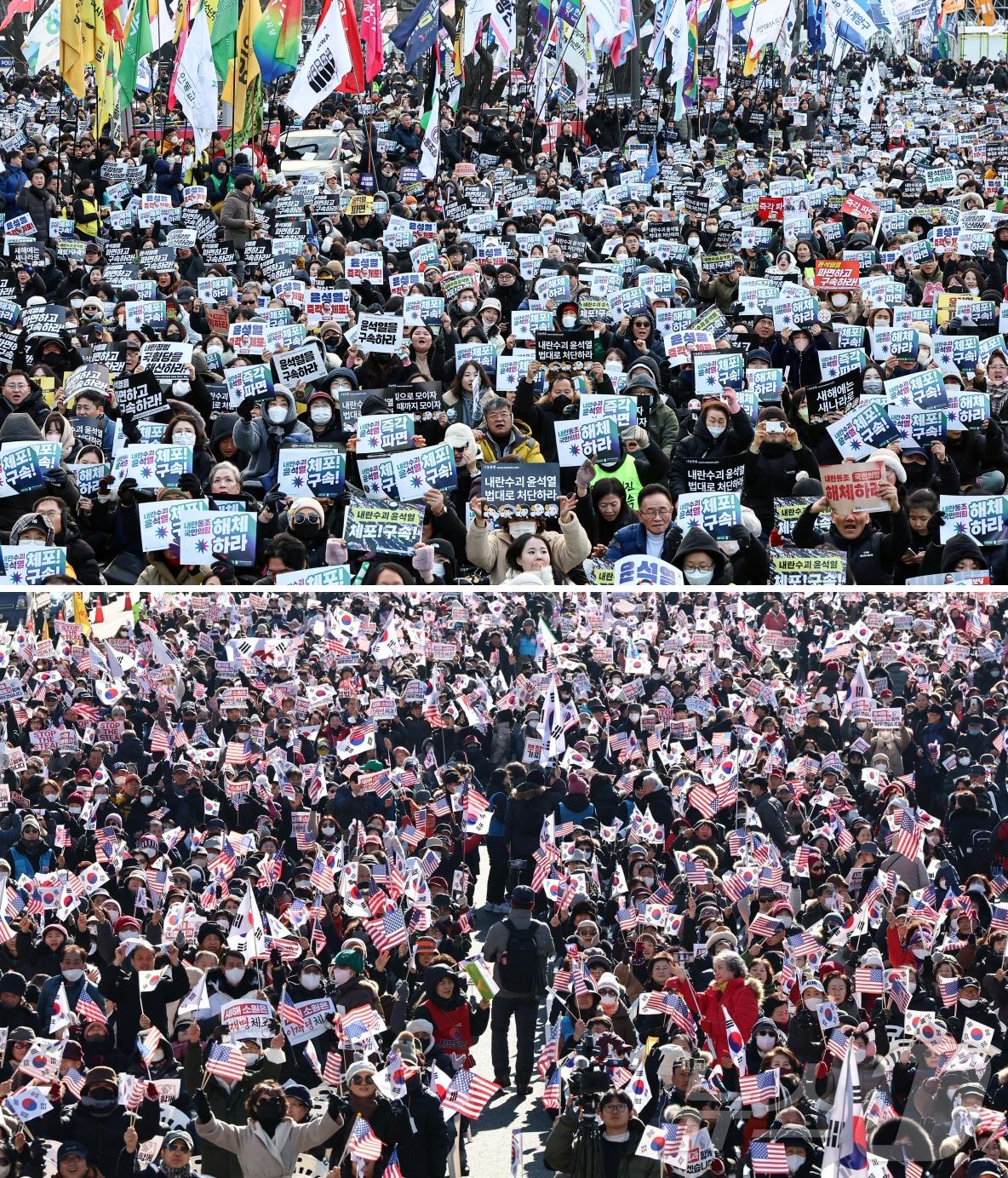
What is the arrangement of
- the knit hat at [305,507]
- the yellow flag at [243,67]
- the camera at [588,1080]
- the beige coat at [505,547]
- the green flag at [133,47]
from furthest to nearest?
the green flag at [133,47], the yellow flag at [243,67], the knit hat at [305,507], the beige coat at [505,547], the camera at [588,1080]

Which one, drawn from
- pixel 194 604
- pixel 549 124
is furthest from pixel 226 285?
pixel 549 124

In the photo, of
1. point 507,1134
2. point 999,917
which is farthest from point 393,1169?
point 999,917

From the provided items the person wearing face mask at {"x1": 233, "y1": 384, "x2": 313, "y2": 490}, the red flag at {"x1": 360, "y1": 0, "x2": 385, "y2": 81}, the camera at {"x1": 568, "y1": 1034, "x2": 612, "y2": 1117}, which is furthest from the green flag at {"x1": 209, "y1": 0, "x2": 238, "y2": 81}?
the camera at {"x1": 568, "y1": 1034, "x2": 612, "y2": 1117}

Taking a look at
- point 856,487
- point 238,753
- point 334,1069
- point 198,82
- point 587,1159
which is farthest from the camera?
point 198,82

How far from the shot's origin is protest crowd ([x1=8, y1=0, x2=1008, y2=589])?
392 inches

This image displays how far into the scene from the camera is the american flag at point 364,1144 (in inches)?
290

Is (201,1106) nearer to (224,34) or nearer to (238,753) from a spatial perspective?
(238,753)

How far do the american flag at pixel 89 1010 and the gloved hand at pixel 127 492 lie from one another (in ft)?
Result: 12.9

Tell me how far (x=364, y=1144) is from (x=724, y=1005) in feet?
5.20

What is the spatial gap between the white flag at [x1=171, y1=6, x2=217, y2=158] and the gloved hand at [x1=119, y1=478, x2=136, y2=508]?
13.1 metres

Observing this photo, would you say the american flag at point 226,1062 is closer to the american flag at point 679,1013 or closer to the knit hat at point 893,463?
the american flag at point 679,1013

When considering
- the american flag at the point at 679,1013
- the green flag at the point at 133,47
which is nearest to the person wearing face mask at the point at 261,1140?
→ the american flag at the point at 679,1013

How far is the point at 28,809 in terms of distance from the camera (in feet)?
26.9

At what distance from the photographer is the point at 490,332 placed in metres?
15.6
